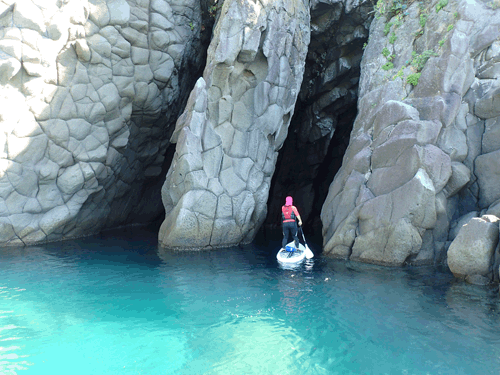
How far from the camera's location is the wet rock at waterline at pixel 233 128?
45.9 feet

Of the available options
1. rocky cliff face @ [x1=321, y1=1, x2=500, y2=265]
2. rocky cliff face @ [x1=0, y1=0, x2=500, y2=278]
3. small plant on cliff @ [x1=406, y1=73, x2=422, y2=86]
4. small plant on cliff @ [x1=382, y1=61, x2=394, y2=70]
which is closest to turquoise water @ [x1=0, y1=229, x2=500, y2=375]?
rocky cliff face @ [x1=321, y1=1, x2=500, y2=265]

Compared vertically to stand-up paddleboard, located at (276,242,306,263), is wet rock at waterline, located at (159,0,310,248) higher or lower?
higher

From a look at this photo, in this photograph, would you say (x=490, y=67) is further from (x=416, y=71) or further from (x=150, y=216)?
(x=150, y=216)

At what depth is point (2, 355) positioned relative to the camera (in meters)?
5.62

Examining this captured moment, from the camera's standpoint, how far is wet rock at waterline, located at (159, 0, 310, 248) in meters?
14.0

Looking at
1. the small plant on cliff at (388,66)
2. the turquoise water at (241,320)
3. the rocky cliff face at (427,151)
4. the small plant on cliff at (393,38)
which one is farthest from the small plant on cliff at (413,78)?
the turquoise water at (241,320)

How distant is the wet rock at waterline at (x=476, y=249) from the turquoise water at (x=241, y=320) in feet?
1.45

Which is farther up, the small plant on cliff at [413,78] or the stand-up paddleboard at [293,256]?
the small plant on cliff at [413,78]

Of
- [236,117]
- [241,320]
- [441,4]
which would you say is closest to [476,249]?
[241,320]

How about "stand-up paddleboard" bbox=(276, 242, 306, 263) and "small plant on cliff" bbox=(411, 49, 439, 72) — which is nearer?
"stand-up paddleboard" bbox=(276, 242, 306, 263)

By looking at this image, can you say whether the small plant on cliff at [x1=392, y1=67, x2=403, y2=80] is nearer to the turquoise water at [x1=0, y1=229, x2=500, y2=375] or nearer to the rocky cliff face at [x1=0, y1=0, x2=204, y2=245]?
the turquoise water at [x1=0, y1=229, x2=500, y2=375]

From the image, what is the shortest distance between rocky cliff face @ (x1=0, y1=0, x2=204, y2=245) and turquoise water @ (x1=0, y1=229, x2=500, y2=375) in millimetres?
3711

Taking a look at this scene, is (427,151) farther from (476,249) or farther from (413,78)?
(476,249)

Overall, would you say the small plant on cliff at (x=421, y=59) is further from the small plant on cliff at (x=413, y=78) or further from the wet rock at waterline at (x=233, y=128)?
the wet rock at waterline at (x=233, y=128)
